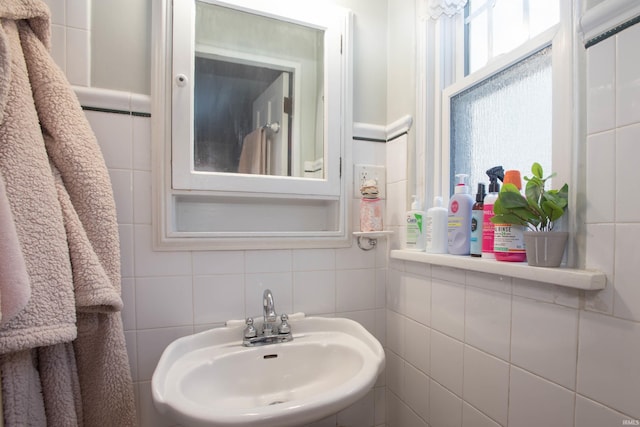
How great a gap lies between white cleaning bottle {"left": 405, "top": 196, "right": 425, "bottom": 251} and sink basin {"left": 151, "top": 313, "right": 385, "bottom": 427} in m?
0.34

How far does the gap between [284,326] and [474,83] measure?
99 centimetres

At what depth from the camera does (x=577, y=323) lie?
0.56 metres

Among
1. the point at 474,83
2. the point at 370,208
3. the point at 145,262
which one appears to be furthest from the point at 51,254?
the point at 474,83

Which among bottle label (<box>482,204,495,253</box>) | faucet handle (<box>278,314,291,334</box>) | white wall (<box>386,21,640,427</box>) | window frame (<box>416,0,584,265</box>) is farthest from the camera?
faucet handle (<box>278,314,291,334</box>)

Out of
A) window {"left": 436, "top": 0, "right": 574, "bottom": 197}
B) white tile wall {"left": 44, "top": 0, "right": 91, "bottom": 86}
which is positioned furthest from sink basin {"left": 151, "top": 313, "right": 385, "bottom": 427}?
white tile wall {"left": 44, "top": 0, "right": 91, "bottom": 86}

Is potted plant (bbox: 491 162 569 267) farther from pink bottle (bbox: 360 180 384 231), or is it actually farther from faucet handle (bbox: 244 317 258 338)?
faucet handle (bbox: 244 317 258 338)

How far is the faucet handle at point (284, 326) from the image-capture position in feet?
3.22

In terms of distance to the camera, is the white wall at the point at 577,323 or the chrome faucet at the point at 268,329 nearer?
the white wall at the point at 577,323

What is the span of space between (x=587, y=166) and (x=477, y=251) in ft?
1.05

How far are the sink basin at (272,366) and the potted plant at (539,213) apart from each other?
477 mm

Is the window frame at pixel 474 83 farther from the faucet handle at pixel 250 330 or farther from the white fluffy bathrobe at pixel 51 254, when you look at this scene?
the white fluffy bathrobe at pixel 51 254

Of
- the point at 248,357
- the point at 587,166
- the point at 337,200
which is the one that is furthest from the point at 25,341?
the point at 587,166

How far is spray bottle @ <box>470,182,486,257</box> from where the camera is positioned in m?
0.80

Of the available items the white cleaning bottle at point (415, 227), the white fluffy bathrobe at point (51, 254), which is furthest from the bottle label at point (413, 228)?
the white fluffy bathrobe at point (51, 254)
